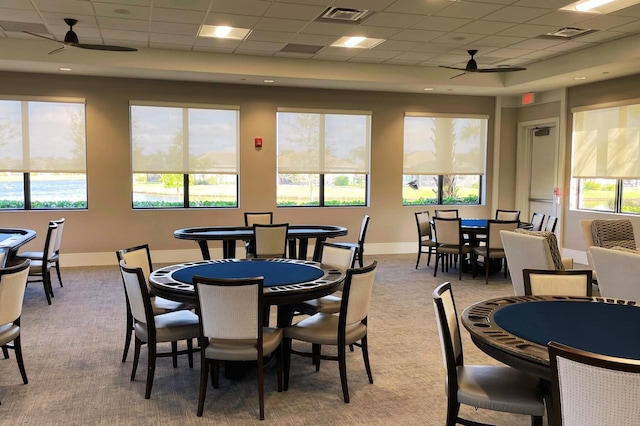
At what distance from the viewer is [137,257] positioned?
14.9ft

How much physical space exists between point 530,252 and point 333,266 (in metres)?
1.92

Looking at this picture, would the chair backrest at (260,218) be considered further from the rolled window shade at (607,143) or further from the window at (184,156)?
the rolled window shade at (607,143)

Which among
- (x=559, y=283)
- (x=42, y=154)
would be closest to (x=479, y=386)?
(x=559, y=283)

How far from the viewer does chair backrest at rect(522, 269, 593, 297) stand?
3.50 meters

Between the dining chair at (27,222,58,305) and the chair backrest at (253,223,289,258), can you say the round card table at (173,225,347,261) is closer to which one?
the chair backrest at (253,223,289,258)

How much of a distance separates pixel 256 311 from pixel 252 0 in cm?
375

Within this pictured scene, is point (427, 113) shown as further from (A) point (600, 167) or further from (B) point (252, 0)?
(B) point (252, 0)

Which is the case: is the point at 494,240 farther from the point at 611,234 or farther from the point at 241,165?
the point at 241,165

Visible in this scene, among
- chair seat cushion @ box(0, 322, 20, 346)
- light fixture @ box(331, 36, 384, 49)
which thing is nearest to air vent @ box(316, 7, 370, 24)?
light fixture @ box(331, 36, 384, 49)

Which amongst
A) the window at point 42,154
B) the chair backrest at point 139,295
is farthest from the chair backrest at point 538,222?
the window at point 42,154

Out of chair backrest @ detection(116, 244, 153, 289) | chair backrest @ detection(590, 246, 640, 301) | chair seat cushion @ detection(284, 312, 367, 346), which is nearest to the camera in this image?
chair seat cushion @ detection(284, 312, 367, 346)

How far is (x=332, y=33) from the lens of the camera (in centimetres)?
694

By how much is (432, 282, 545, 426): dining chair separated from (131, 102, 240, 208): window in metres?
7.03

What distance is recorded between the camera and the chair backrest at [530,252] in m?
4.87
